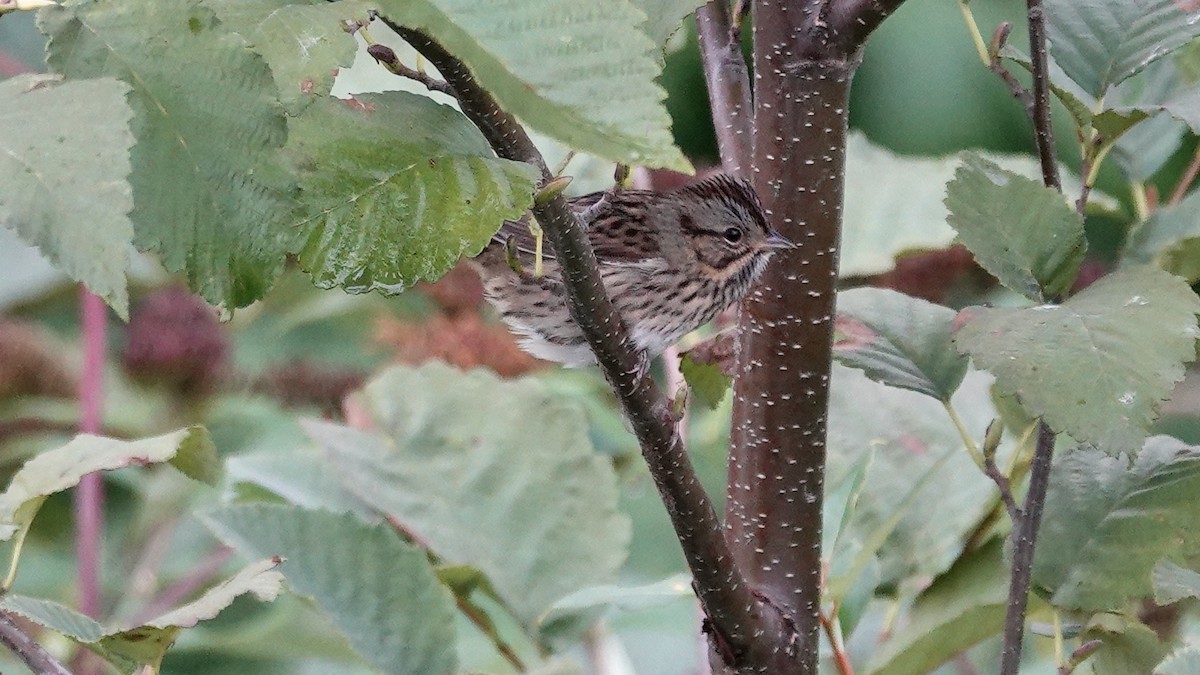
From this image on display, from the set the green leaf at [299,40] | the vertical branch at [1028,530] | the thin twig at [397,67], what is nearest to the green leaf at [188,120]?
the green leaf at [299,40]

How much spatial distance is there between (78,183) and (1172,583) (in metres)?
0.66

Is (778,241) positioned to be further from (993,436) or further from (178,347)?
(178,347)

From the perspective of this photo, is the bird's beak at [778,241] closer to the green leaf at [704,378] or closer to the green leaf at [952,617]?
the green leaf at [704,378]

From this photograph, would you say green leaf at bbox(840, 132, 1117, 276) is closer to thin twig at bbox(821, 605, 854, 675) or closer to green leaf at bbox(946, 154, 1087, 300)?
thin twig at bbox(821, 605, 854, 675)

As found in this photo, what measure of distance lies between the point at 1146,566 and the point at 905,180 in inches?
34.4

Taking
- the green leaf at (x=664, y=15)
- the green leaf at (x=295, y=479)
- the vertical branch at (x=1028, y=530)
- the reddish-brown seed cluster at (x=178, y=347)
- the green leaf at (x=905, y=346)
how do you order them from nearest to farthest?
the green leaf at (x=664, y=15) → the vertical branch at (x=1028, y=530) → the green leaf at (x=905, y=346) → the green leaf at (x=295, y=479) → the reddish-brown seed cluster at (x=178, y=347)

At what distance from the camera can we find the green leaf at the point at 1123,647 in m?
0.90

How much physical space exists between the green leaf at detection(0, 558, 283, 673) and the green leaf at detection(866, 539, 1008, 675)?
0.50 m

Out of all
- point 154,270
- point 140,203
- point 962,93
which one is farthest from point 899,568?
point 962,93

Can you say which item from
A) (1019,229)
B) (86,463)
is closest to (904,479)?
(1019,229)

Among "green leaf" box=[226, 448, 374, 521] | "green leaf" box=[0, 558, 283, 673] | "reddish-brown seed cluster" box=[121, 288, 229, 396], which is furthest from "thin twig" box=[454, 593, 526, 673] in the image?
"reddish-brown seed cluster" box=[121, 288, 229, 396]

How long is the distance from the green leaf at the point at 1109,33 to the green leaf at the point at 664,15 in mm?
287

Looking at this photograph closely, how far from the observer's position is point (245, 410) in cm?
199

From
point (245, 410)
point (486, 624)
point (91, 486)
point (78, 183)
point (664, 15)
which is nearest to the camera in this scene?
point (78, 183)
